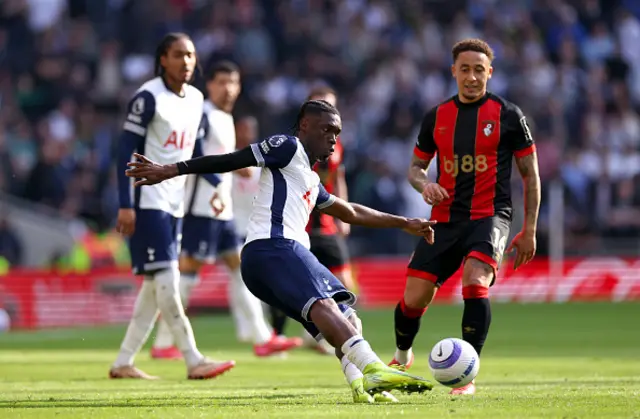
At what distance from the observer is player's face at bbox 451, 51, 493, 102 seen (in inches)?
331

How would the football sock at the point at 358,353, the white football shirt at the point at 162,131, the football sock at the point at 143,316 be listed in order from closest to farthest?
the football sock at the point at 358,353, the white football shirt at the point at 162,131, the football sock at the point at 143,316

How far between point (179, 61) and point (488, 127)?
8.55 ft

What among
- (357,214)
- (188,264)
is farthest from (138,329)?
(357,214)

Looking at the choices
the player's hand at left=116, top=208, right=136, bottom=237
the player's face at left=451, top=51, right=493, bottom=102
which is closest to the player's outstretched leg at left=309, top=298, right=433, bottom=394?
the player's face at left=451, top=51, right=493, bottom=102

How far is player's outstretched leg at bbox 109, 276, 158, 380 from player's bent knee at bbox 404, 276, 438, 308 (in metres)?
2.27

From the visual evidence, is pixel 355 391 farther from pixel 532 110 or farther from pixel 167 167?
pixel 532 110

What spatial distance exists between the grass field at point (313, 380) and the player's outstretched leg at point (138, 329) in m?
0.18

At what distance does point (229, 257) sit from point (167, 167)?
592 cm

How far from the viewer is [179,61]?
9.62 metres

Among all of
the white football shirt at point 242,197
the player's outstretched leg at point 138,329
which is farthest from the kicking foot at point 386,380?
the white football shirt at point 242,197

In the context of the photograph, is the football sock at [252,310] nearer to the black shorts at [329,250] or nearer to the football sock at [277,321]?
the football sock at [277,321]

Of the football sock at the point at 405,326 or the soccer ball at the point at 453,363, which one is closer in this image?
the soccer ball at the point at 453,363

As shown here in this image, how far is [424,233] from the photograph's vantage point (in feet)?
24.8

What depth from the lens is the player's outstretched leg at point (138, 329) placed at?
9695mm
